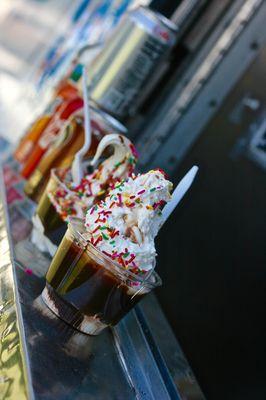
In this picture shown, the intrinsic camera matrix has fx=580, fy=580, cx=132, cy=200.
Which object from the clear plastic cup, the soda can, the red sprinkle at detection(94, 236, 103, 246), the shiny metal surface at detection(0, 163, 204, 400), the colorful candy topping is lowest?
the shiny metal surface at detection(0, 163, 204, 400)

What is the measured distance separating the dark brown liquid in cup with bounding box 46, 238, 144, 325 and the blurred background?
0.72 metres

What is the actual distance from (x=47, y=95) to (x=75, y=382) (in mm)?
2193

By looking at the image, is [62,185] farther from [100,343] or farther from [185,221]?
[185,221]

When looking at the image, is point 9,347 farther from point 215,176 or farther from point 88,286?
point 215,176

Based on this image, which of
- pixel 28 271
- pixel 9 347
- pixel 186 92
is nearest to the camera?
pixel 9 347

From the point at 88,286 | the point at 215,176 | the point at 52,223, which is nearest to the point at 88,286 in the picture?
the point at 88,286

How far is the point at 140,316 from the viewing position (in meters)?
1.35

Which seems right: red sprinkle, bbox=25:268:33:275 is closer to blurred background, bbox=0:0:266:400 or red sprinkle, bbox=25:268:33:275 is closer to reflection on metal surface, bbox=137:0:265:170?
blurred background, bbox=0:0:266:400

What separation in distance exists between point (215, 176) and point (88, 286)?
101 centimetres

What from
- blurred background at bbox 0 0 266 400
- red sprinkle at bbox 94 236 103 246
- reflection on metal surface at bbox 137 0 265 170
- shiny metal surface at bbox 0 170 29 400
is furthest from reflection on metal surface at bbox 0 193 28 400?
reflection on metal surface at bbox 137 0 265 170

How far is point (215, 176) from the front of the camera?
1.95 meters

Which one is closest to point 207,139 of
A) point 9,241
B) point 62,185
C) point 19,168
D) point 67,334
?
point 19,168

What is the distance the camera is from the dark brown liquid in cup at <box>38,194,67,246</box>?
1351mm

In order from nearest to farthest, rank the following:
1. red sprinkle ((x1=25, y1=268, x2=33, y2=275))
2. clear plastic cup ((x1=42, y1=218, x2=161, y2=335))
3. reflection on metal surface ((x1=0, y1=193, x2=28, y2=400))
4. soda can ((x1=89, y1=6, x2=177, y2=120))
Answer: reflection on metal surface ((x1=0, y1=193, x2=28, y2=400)) → clear plastic cup ((x1=42, y1=218, x2=161, y2=335)) → red sprinkle ((x1=25, y1=268, x2=33, y2=275)) → soda can ((x1=89, y1=6, x2=177, y2=120))
